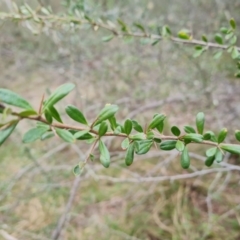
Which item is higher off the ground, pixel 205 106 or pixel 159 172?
pixel 205 106

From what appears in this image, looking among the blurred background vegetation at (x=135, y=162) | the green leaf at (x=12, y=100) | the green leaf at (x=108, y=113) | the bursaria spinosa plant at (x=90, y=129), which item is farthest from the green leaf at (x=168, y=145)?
the blurred background vegetation at (x=135, y=162)

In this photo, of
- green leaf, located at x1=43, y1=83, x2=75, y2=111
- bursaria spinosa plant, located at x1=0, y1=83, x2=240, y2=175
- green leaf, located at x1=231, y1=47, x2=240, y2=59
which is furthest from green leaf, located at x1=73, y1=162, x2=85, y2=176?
green leaf, located at x1=231, y1=47, x2=240, y2=59

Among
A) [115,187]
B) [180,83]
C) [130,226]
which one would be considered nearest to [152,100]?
[180,83]

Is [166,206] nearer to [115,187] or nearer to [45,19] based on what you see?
[115,187]

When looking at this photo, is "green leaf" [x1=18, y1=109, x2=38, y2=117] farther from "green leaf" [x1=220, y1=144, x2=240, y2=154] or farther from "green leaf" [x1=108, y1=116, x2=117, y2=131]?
"green leaf" [x1=220, y1=144, x2=240, y2=154]

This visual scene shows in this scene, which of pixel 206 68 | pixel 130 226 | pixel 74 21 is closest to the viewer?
pixel 74 21
